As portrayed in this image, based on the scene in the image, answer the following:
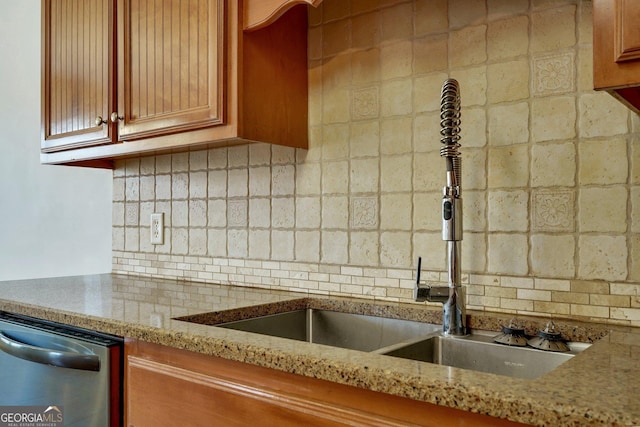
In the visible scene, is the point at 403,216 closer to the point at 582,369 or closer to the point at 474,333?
the point at 474,333

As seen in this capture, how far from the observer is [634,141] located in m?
1.12

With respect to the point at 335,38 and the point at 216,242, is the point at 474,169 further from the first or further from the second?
the point at 216,242

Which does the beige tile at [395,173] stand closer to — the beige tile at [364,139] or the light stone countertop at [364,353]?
the beige tile at [364,139]

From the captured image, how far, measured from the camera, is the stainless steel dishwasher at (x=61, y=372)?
1.23m

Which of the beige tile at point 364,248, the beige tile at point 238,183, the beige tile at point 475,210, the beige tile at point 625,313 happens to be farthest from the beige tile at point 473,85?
the beige tile at point 238,183

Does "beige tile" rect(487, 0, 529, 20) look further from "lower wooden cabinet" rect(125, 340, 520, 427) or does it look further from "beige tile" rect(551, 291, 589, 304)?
"lower wooden cabinet" rect(125, 340, 520, 427)

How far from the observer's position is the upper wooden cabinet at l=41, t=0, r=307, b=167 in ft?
4.76

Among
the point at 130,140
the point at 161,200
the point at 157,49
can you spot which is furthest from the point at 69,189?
the point at 157,49

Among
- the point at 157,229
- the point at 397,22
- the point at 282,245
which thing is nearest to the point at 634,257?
the point at 397,22

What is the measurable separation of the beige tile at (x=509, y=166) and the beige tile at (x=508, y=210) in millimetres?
24

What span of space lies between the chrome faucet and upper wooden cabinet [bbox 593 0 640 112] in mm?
405

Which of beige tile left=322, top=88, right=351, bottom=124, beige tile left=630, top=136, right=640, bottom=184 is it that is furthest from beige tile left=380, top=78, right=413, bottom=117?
beige tile left=630, top=136, right=640, bottom=184

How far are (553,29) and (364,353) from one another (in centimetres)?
86

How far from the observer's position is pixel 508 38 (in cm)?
129
